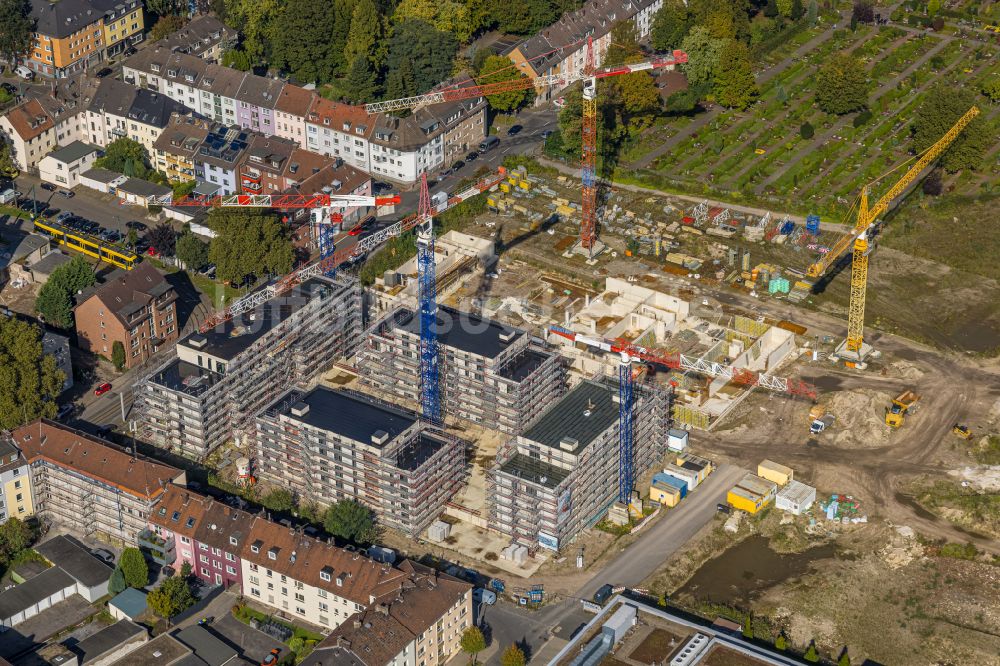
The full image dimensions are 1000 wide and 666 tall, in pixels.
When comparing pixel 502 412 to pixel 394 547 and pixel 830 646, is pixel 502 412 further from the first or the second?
pixel 830 646

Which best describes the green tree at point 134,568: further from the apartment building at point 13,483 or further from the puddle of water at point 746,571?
the puddle of water at point 746,571

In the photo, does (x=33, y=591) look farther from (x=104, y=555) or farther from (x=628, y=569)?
(x=628, y=569)

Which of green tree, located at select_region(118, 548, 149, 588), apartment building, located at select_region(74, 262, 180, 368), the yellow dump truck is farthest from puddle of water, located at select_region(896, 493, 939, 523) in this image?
apartment building, located at select_region(74, 262, 180, 368)

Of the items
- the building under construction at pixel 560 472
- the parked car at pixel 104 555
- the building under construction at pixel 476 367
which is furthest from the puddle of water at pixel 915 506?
the parked car at pixel 104 555

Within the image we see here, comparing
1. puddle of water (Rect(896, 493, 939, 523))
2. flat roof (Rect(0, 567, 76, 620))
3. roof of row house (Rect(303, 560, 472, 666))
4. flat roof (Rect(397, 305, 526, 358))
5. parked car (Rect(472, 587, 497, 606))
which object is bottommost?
parked car (Rect(472, 587, 497, 606))

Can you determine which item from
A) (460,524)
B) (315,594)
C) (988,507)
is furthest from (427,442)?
(988,507)

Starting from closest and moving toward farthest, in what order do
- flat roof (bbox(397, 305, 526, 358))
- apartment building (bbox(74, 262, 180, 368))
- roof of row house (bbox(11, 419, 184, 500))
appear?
roof of row house (bbox(11, 419, 184, 500)), flat roof (bbox(397, 305, 526, 358)), apartment building (bbox(74, 262, 180, 368))

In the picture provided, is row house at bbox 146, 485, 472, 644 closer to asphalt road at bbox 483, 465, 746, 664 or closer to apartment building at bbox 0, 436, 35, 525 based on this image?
asphalt road at bbox 483, 465, 746, 664
